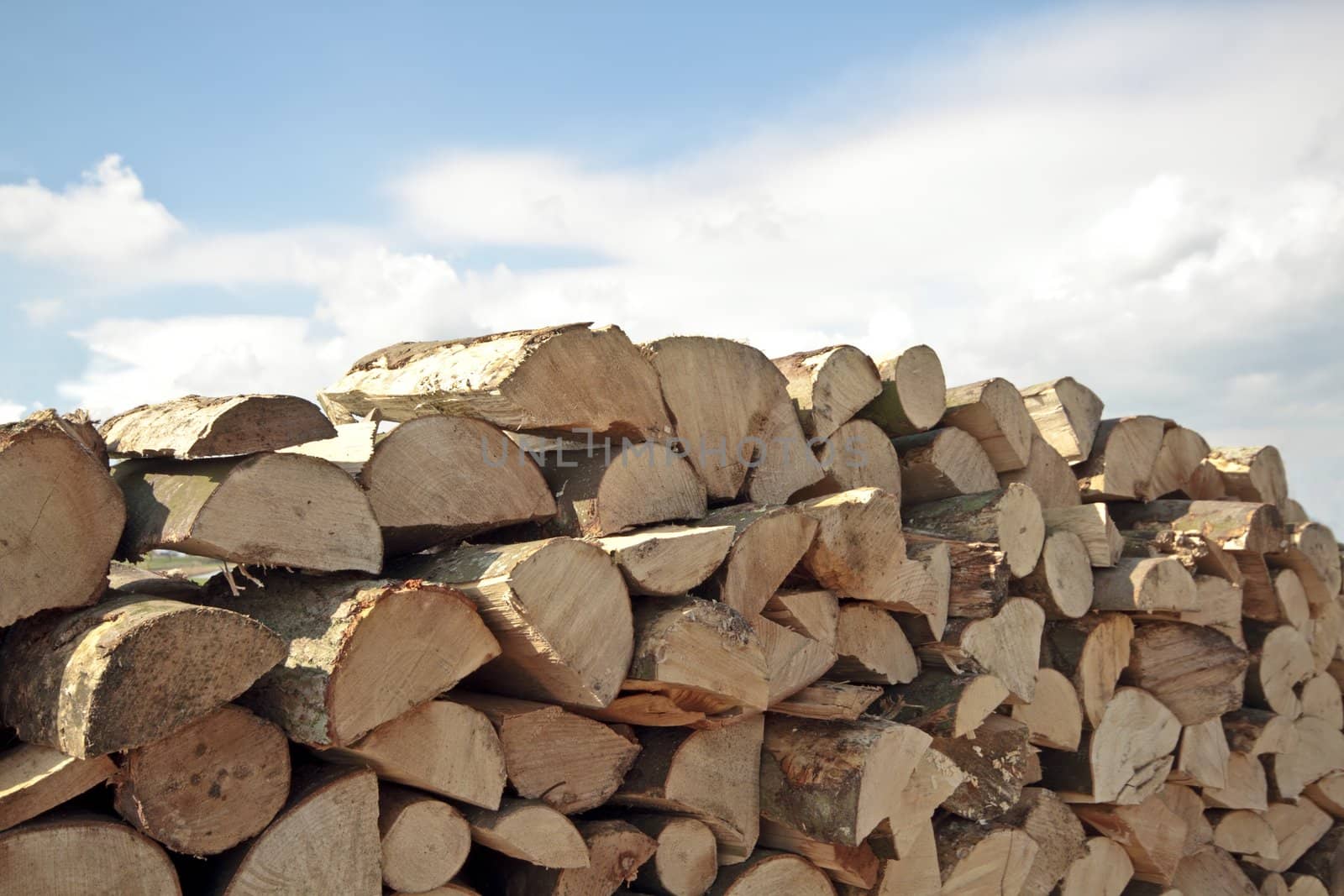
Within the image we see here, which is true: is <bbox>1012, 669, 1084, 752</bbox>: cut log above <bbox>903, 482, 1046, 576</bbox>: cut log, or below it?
below

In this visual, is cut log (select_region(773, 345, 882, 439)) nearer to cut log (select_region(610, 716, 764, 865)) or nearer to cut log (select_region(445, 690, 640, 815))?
cut log (select_region(610, 716, 764, 865))

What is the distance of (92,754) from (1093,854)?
325 cm

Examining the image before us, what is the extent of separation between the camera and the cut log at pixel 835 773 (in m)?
2.52

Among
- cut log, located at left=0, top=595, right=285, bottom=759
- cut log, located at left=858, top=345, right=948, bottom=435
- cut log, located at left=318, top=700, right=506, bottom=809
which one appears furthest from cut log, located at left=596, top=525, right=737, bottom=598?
cut log, located at left=858, top=345, right=948, bottom=435

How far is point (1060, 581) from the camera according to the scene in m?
3.50

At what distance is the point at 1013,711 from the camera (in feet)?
11.1

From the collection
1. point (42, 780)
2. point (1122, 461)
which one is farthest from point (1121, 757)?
point (42, 780)

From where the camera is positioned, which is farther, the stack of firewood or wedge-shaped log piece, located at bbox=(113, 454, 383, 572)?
wedge-shaped log piece, located at bbox=(113, 454, 383, 572)

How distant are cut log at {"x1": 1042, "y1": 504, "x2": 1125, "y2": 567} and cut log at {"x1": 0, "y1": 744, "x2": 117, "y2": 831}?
9.72 feet

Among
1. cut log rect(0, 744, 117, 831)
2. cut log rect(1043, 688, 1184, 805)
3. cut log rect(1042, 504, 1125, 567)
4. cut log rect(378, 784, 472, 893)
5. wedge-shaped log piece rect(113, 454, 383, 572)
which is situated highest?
wedge-shaped log piece rect(113, 454, 383, 572)

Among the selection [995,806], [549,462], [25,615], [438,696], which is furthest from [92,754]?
[995,806]

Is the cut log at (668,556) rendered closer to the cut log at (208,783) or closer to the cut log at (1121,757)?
the cut log at (208,783)

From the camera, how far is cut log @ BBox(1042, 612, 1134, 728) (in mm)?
3572

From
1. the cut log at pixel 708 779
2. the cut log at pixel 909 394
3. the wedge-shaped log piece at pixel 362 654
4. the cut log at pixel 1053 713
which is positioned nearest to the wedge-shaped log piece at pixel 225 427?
the wedge-shaped log piece at pixel 362 654
